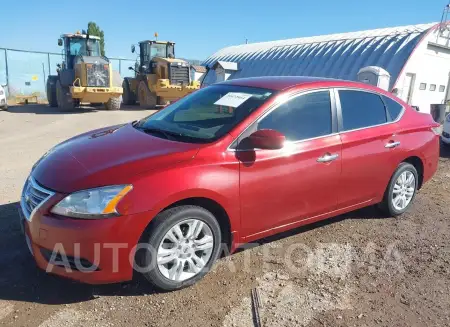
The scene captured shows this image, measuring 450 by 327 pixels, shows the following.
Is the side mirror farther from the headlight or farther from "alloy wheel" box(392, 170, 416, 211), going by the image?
"alloy wheel" box(392, 170, 416, 211)

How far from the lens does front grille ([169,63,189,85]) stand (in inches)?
704

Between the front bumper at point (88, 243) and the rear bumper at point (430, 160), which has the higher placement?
the rear bumper at point (430, 160)

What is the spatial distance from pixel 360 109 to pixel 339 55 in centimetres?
1732

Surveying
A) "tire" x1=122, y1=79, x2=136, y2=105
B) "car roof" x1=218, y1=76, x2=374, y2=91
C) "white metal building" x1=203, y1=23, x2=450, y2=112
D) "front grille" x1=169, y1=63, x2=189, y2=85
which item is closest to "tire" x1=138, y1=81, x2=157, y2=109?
"tire" x1=122, y1=79, x2=136, y2=105

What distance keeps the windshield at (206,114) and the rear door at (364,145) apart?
0.93 m

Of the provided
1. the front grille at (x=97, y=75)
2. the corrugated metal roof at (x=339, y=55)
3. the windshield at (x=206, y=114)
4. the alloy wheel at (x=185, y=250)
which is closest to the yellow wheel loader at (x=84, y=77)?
the front grille at (x=97, y=75)

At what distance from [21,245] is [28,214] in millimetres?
942

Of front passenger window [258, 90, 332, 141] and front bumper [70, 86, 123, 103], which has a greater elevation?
front bumper [70, 86, 123, 103]

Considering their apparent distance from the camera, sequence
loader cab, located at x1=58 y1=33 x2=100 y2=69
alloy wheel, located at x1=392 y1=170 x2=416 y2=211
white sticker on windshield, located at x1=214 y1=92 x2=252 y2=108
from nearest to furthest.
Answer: white sticker on windshield, located at x1=214 y1=92 x2=252 y2=108
alloy wheel, located at x1=392 y1=170 x2=416 y2=211
loader cab, located at x1=58 y1=33 x2=100 y2=69

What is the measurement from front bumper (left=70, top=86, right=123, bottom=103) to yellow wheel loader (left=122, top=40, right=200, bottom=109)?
223 centimetres

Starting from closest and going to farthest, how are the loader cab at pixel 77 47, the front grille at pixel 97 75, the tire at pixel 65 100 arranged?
1. the front grille at pixel 97 75
2. the tire at pixel 65 100
3. the loader cab at pixel 77 47

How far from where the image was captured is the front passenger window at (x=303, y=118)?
336 centimetres

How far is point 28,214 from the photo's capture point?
283cm

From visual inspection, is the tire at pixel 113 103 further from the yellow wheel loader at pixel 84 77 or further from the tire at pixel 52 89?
the tire at pixel 52 89
